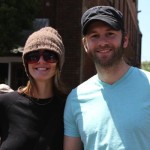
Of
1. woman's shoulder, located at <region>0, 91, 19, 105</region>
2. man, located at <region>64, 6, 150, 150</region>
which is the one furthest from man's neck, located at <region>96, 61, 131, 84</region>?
woman's shoulder, located at <region>0, 91, 19, 105</region>

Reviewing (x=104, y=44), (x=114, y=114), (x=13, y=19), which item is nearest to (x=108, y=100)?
(x=114, y=114)

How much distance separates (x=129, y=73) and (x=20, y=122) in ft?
2.77

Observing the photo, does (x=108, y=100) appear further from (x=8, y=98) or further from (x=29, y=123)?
(x=8, y=98)

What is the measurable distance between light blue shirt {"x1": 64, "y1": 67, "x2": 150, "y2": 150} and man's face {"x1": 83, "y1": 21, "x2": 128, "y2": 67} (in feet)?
0.48

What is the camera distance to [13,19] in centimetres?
827

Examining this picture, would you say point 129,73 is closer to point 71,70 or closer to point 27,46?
point 27,46

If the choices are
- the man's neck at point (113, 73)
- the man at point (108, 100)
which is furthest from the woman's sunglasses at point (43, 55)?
the man's neck at point (113, 73)

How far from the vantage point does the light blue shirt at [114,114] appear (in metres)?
2.68

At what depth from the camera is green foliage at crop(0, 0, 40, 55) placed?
8.21 meters

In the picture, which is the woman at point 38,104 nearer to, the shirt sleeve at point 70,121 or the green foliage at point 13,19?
the shirt sleeve at point 70,121

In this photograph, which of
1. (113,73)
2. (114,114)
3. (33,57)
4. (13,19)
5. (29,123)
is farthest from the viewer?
(13,19)

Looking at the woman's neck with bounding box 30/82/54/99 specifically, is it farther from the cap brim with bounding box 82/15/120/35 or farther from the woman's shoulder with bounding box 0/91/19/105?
the cap brim with bounding box 82/15/120/35

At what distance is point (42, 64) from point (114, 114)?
0.71 metres

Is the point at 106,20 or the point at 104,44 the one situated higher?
the point at 106,20
